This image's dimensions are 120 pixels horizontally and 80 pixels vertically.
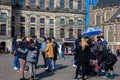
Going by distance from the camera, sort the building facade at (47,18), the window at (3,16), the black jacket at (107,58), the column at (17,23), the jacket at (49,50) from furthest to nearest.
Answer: the building facade at (47,18) → the column at (17,23) → the window at (3,16) → the jacket at (49,50) → the black jacket at (107,58)

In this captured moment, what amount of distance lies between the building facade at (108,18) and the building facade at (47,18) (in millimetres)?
5905

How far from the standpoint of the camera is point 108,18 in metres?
75.1

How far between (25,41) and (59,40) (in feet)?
163

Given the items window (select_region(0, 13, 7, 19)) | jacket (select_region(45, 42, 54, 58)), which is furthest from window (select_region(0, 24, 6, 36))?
jacket (select_region(45, 42, 54, 58))

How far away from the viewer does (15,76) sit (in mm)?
17062

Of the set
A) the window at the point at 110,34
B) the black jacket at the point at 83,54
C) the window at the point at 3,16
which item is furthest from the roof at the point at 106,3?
the black jacket at the point at 83,54

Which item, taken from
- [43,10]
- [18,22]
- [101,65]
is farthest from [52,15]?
[101,65]

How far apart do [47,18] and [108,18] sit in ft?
51.3

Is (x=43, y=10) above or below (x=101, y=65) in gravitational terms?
above

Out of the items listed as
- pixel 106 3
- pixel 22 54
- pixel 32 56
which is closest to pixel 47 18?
pixel 106 3

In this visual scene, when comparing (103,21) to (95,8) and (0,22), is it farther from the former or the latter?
(0,22)

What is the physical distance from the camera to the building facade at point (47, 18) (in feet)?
208

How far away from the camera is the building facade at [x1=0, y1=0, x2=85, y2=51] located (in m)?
63.4

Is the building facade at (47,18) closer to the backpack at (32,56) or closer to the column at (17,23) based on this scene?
the column at (17,23)
